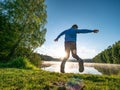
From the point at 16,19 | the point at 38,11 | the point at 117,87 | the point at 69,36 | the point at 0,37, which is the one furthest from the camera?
the point at 38,11

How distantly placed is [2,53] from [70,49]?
29347 millimetres

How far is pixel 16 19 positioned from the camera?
44.9m

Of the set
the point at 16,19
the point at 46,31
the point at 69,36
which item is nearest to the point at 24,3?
the point at 16,19

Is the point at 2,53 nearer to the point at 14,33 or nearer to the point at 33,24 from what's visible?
the point at 14,33

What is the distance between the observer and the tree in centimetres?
4459

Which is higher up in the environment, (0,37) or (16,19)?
(16,19)

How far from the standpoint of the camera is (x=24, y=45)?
46.4 meters

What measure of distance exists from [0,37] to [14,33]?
2463 millimetres

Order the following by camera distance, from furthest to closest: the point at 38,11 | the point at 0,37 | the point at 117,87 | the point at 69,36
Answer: the point at 38,11 → the point at 0,37 → the point at 69,36 → the point at 117,87

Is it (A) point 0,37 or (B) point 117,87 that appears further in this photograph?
(A) point 0,37

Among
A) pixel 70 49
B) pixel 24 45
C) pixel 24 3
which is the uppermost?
pixel 24 3

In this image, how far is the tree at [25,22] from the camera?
44594mm

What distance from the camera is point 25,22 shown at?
4578 centimetres

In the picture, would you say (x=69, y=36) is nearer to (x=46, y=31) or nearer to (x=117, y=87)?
(x=117, y=87)
